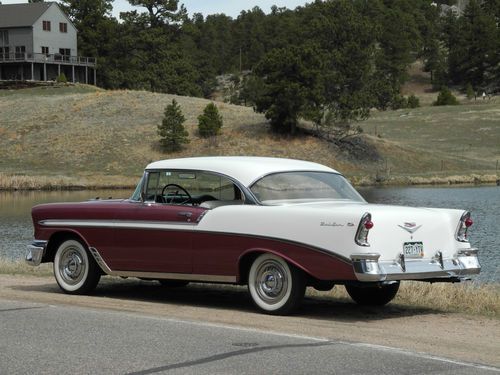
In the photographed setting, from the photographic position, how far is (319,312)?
37.1 ft

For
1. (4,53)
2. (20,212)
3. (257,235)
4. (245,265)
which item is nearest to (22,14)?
(4,53)

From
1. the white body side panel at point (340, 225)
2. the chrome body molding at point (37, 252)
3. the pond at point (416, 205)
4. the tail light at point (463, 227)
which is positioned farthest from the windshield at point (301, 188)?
the pond at point (416, 205)

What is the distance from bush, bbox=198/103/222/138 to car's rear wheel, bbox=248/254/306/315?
203 feet

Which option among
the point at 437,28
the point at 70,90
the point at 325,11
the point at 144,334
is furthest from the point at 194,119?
the point at 437,28

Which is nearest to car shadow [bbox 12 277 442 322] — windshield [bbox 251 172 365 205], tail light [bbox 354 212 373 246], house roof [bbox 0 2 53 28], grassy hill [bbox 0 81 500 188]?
tail light [bbox 354 212 373 246]

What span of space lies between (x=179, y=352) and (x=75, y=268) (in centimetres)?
469

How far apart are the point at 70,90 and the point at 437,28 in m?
88.0

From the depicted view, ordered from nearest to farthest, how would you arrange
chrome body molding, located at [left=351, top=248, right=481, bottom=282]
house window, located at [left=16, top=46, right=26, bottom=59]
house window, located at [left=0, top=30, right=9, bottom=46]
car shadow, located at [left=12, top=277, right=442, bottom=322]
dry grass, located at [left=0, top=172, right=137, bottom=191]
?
chrome body molding, located at [left=351, top=248, right=481, bottom=282]
car shadow, located at [left=12, top=277, right=442, bottom=322]
dry grass, located at [left=0, top=172, right=137, bottom=191]
house window, located at [left=16, top=46, right=26, bottom=59]
house window, located at [left=0, top=30, right=9, bottom=46]

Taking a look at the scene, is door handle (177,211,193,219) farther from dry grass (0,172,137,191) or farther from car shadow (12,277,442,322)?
dry grass (0,172,137,191)

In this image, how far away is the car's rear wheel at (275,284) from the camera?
1059 cm

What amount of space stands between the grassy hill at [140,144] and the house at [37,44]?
46.7 feet

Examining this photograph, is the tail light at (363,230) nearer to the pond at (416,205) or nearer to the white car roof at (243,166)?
the white car roof at (243,166)

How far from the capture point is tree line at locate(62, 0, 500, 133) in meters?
Answer: 70.8

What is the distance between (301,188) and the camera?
11.6m
